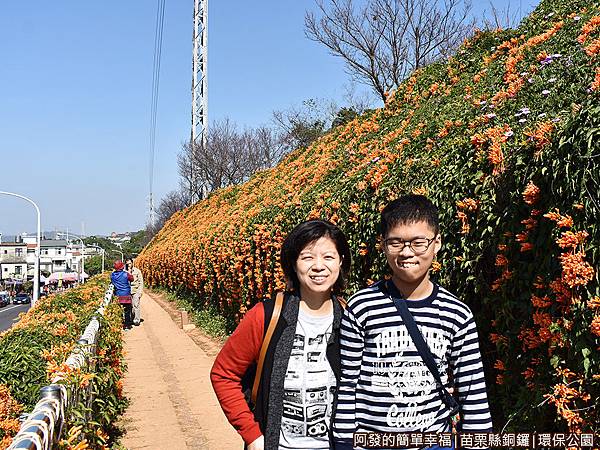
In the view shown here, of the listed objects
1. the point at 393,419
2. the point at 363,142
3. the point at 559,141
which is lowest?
the point at 393,419

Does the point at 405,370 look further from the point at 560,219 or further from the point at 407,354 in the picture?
the point at 560,219

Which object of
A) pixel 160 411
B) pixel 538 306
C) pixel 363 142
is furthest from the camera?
pixel 363 142

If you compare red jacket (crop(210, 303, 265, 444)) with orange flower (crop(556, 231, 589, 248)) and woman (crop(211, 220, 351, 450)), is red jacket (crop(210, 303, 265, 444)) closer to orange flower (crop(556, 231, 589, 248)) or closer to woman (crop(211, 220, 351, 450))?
woman (crop(211, 220, 351, 450))

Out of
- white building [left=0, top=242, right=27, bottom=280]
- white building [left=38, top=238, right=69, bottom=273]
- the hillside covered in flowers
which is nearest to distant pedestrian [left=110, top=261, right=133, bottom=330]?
the hillside covered in flowers

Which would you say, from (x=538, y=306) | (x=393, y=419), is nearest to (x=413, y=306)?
(x=393, y=419)

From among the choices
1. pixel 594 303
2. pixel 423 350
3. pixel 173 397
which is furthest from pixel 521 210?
pixel 173 397

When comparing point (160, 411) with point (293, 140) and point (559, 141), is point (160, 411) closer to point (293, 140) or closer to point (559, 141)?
point (559, 141)

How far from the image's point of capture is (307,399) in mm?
2568

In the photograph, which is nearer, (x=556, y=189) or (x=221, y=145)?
(x=556, y=189)

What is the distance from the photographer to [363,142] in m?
11.4

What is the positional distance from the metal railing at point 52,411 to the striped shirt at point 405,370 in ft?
3.85

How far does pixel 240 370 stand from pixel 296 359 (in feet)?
0.83

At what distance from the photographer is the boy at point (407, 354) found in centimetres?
232

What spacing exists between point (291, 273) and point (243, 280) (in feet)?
30.5
